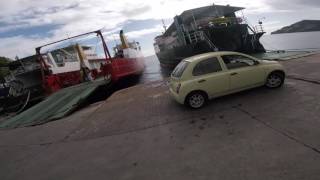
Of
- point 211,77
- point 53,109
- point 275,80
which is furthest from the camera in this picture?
point 53,109

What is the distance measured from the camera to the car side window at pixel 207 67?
9133 mm

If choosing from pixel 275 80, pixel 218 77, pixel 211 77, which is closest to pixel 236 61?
pixel 218 77

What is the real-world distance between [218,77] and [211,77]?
22 centimetres

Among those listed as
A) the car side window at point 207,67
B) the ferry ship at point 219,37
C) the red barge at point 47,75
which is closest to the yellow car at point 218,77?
the car side window at point 207,67

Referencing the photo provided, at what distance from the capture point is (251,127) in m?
6.75

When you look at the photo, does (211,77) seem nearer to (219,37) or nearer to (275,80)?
(275,80)

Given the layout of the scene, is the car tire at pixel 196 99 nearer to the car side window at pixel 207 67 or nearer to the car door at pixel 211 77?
the car door at pixel 211 77

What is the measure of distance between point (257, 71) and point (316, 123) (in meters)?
3.42

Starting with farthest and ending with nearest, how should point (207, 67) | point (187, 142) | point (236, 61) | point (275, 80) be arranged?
point (275, 80), point (236, 61), point (207, 67), point (187, 142)

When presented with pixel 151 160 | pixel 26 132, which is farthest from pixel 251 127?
pixel 26 132

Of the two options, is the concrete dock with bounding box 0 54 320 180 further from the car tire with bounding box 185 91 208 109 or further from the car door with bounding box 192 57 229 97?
the car door with bounding box 192 57 229 97

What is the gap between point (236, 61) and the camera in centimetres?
947

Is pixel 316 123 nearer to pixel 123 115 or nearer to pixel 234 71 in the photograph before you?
pixel 234 71

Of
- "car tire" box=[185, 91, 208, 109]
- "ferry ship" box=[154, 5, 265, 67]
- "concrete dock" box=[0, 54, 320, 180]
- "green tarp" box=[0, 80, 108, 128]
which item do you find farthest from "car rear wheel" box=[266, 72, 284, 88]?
"ferry ship" box=[154, 5, 265, 67]
